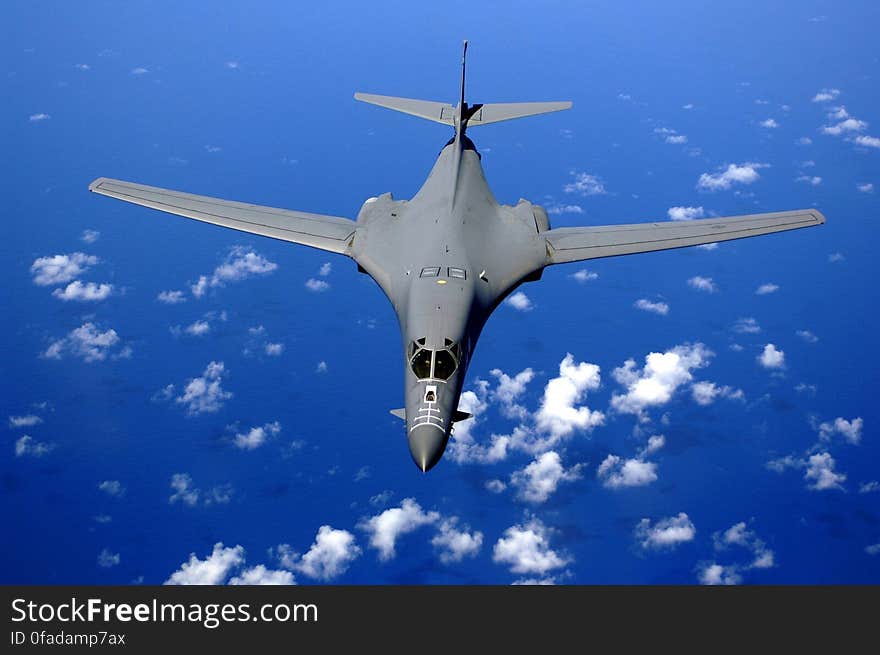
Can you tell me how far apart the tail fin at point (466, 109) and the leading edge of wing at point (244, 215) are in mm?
7445

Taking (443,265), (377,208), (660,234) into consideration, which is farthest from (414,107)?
(660,234)

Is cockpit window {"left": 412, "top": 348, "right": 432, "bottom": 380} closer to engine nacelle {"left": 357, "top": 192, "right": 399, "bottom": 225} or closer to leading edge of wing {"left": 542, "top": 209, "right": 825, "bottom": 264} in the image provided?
leading edge of wing {"left": 542, "top": 209, "right": 825, "bottom": 264}

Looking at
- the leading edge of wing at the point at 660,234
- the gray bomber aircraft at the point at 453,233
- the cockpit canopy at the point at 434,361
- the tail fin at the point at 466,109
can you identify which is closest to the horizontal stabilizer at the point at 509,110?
the tail fin at the point at 466,109

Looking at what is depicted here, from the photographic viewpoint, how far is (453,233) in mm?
32125

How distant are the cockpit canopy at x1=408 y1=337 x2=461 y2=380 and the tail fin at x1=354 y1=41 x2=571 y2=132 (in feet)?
51.6

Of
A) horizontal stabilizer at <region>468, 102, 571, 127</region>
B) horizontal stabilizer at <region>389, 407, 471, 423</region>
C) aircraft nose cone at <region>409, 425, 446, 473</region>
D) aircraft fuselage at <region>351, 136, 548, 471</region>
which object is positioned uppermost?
horizontal stabilizer at <region>468, 102, 571, 127</region>

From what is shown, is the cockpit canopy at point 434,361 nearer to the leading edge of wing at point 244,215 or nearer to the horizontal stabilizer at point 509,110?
the leading edge of wing at point 244,215

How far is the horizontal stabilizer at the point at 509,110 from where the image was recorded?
3928cm

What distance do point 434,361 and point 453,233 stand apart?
7578 millimetres

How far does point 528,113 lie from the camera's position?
130ft

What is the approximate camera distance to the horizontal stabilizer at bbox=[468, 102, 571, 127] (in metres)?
39.3

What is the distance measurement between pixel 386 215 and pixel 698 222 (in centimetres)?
1208

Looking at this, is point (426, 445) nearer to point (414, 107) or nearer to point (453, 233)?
point (453, 233)

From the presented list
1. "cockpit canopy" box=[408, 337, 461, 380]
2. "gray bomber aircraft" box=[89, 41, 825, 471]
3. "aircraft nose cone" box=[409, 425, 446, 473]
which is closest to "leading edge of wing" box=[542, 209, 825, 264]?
"gray bomber aircraft" box=[89, 41, 825, 471]
